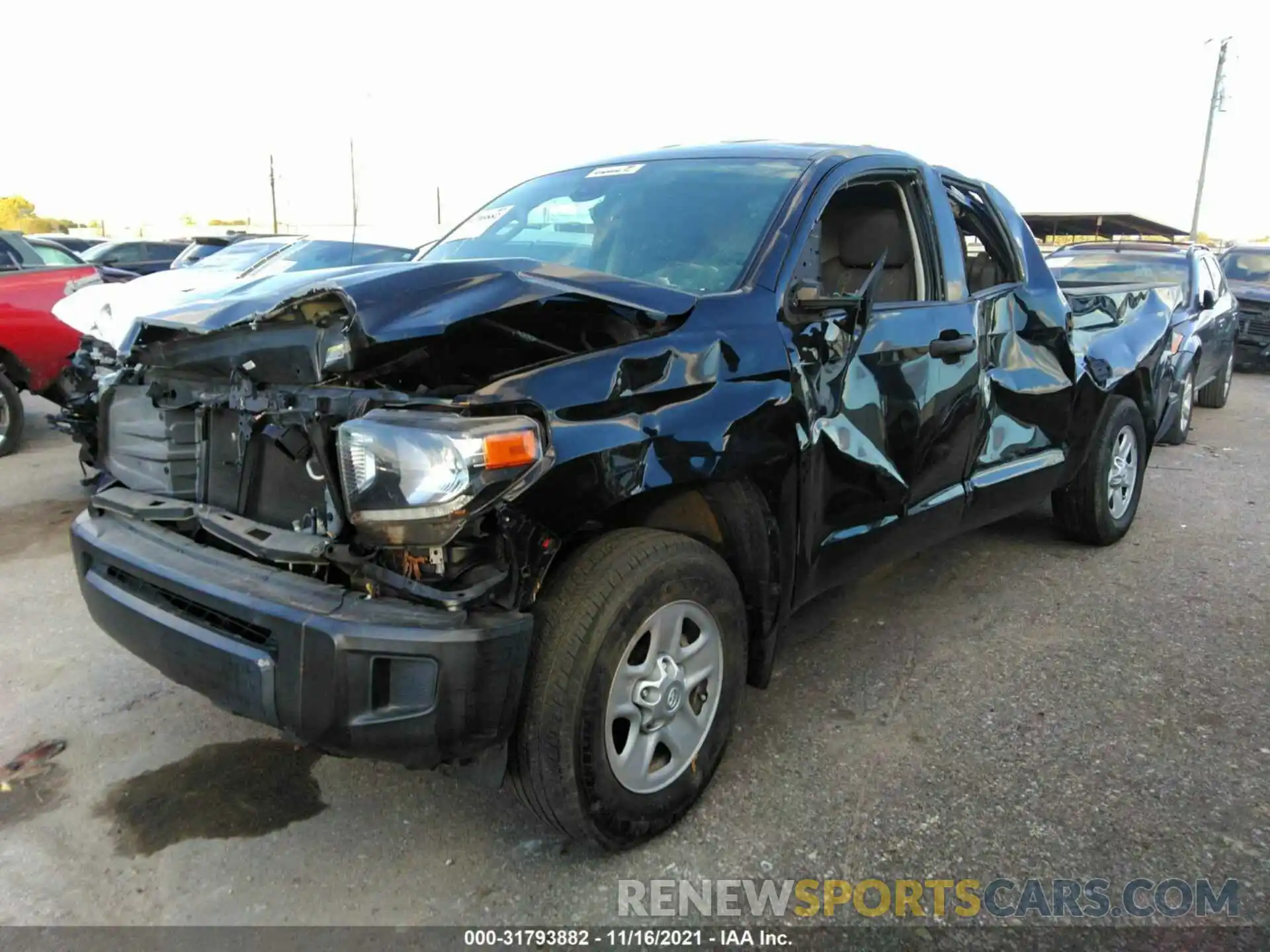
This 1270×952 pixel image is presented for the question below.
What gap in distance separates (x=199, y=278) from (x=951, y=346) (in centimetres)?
594

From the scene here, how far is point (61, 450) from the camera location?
7.70 meters

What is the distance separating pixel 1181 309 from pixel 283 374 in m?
7.19

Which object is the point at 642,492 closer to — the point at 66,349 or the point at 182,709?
the point at 182,709

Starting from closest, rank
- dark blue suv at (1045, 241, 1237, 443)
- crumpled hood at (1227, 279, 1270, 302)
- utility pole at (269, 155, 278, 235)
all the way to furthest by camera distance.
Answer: dark blue suv at (1045, 241, 1237, 443) → crumpled hood at (1227, 279, 1270, 302) → utility pole at (269, 155, 278, 235)

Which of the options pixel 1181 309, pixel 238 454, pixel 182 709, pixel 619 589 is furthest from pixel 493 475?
pixel 1181 309

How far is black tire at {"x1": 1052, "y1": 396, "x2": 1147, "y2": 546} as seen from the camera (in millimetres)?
4852

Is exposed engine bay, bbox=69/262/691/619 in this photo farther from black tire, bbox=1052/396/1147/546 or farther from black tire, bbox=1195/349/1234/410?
black tire, bbox=1195/349/1234/410

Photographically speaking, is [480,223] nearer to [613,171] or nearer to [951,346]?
[613,171]

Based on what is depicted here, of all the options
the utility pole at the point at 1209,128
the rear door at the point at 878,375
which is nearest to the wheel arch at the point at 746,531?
Answer: the rear door at the point at 878,375

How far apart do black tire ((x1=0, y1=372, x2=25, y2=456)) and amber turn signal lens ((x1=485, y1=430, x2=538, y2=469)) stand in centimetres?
700

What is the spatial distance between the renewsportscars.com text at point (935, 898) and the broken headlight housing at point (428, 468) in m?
1.15

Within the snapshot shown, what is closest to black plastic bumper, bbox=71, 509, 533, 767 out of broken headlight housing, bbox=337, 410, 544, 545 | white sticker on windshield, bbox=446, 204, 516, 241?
broken headlight housing, bbox=337, 410, 544, 545

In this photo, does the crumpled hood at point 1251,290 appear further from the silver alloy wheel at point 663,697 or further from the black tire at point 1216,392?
the silver alloy wheel at point 663,697

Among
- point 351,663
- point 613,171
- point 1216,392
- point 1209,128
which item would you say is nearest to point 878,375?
point 613,171
